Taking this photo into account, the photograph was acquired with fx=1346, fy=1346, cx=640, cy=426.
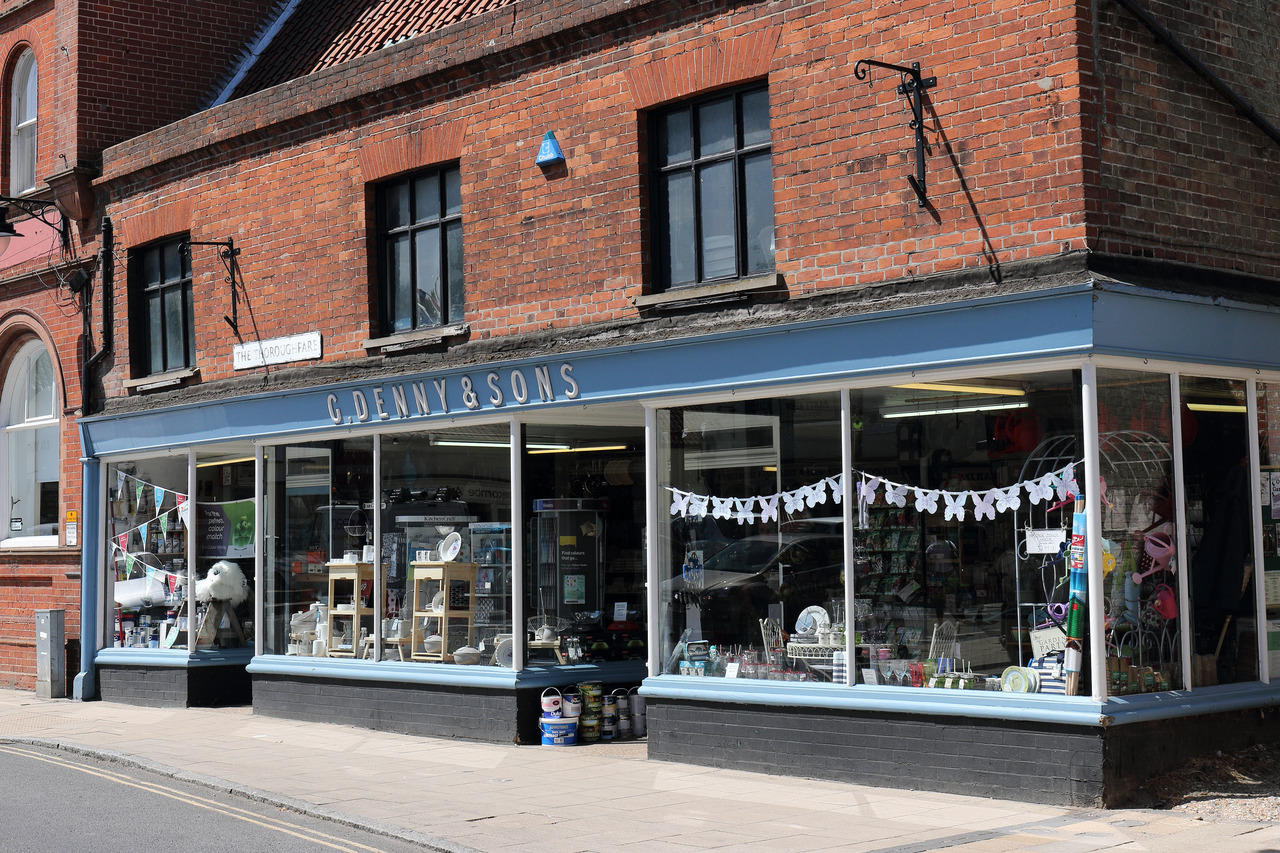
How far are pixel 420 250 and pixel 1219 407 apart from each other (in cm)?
779

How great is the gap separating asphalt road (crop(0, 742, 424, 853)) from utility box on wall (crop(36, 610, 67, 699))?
621 cm

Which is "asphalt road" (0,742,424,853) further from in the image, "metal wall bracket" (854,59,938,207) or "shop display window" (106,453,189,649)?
"metal wall bracket" (854,59,938,207)

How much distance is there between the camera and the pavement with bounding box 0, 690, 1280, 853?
26.4ft

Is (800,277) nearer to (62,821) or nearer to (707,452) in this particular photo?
(707,452)

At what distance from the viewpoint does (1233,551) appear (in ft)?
32.6

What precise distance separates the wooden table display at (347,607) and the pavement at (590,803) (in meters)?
0.99

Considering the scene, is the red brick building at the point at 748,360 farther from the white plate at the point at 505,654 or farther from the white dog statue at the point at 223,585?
the white dog statue at the point at 223,585

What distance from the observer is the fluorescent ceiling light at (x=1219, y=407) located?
978 centimetres

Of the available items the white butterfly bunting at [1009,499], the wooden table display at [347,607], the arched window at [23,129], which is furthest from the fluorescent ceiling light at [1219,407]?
the arched window at [23,129]

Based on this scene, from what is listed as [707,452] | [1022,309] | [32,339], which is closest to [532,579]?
[707,452]

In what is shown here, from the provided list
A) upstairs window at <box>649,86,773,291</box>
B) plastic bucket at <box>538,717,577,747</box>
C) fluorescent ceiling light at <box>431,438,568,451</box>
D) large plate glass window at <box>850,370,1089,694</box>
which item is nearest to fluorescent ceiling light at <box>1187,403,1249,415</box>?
large plate glass window at <box>850,370,1089,694</box>

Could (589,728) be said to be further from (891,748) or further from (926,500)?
(926,500)

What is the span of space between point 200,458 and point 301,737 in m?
4.67

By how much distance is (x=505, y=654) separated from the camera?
505 inches
